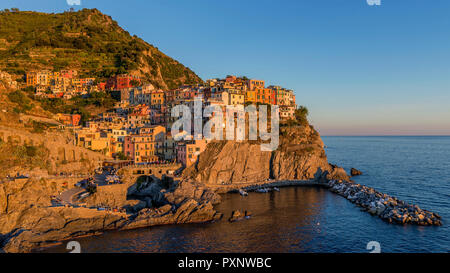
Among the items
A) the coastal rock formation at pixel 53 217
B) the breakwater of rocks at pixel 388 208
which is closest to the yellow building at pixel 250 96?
the breakwater of rocks at pixel 388 208

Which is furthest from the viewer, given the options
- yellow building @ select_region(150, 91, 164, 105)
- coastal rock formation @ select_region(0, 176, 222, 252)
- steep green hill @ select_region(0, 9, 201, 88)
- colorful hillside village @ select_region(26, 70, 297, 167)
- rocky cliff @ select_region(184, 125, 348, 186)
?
steep green hill @ select_region(0, 9, 201, 88)

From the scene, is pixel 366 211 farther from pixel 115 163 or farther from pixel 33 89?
pixel 33 89

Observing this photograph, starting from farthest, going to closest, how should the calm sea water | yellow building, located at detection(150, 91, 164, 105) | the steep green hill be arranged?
the steep green hill
yellow building, located at detection(150, 91, 164, 105)
the calm sea water

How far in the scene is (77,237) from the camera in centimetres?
3619

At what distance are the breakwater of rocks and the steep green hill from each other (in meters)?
95.7

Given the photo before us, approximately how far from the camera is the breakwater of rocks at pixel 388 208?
132 feet

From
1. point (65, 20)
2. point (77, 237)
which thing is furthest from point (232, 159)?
point (65, 20)

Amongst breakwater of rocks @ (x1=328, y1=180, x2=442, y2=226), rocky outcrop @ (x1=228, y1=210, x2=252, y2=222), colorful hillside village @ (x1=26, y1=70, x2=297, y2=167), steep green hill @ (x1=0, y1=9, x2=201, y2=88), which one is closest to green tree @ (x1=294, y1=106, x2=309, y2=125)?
colorful hillside village @ (x1=26, y1=70, x2=297, y2=167)

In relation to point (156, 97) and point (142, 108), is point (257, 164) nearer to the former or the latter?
point (142, 108)

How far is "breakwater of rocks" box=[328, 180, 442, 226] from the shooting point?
40.3 m

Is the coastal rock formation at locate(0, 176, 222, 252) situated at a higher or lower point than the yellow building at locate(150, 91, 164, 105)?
lower

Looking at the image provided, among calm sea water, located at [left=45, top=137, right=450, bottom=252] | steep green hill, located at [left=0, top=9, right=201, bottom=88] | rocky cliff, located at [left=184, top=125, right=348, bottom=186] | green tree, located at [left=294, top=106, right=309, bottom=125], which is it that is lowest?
calm sea water, located at [left=45, top=137, right=450, bottom=252]

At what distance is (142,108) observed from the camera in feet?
284

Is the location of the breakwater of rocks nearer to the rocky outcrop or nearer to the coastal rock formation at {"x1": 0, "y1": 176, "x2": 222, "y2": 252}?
the rocky outcrop
